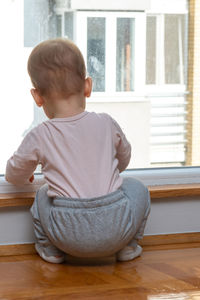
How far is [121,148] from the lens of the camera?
1738 mm

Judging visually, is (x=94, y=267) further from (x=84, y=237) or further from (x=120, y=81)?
(x=120, y=81)

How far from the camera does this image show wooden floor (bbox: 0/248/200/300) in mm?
1438

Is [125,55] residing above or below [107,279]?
above

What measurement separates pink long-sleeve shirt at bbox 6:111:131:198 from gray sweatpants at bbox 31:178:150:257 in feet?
0.11

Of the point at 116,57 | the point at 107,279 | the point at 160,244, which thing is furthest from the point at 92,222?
the point at 116,57

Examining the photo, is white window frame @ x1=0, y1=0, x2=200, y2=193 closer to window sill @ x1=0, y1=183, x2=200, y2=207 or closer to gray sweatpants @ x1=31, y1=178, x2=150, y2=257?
window sill @ x1=0, y1=183, x2=200, y2=207

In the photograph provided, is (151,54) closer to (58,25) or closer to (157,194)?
(58,25)

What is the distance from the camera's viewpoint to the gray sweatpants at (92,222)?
1593 millimetres

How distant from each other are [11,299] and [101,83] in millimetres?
765

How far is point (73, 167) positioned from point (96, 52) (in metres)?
0.42

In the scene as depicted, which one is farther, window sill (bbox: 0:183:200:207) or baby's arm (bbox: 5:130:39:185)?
window sill (bbox: 0:183:200:207)

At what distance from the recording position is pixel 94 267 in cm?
166

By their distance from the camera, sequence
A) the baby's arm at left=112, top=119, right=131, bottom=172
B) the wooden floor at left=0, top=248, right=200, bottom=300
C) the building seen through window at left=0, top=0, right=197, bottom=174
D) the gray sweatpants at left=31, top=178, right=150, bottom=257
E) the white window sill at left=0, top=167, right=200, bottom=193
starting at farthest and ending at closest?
the white window sill at left=0, top=167, right=200, bottom=193
the building seen through window at left=0, top=0, right=197, bottom=174
the baby's arm at left=112, top=119, right=131, bottom=172
the gray sweatpants at left=31, top=178, right=150, bottom=257
the wooden floor at left=0, top=248, right=200, bottom=300

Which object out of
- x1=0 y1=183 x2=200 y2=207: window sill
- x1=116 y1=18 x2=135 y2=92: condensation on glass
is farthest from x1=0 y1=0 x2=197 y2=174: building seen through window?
x1=0 y1=183 x2=200 y2=207: window sill
